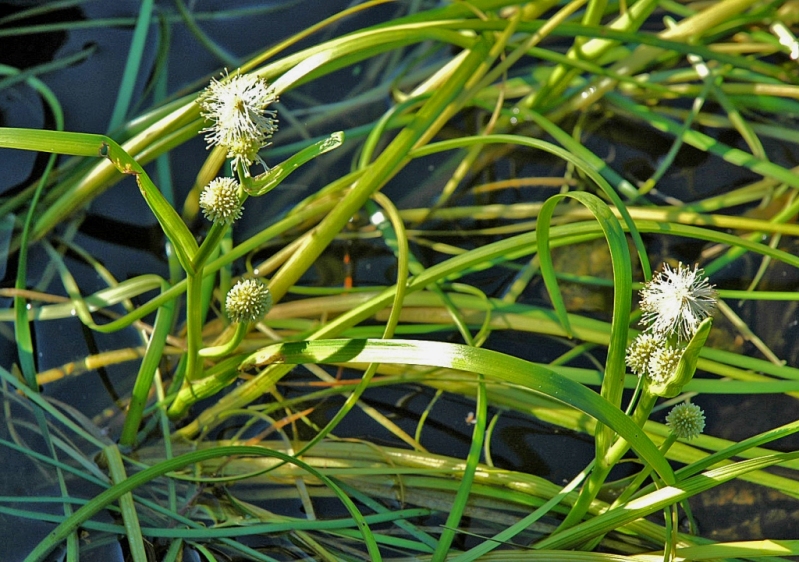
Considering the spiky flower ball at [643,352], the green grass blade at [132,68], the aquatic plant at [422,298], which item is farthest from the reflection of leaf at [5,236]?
the spiky flower ball at [643,352]

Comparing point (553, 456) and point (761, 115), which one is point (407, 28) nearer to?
point (553, 456)

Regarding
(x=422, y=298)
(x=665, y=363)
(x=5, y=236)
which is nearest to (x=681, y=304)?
(x=665, y=363)

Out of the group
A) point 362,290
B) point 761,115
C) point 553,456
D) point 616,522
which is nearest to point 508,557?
point 616,522

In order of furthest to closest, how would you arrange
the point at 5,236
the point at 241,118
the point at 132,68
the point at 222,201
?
the point at 132,68 → the point at 5,236 → the point at 222,201 → the point at 241,118

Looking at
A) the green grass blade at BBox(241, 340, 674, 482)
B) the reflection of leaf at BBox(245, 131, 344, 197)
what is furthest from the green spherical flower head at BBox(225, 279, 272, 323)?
the reflection of leaf at BBox(245, 131, 344, 197)

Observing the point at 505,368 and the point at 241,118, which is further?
the point at 505,368

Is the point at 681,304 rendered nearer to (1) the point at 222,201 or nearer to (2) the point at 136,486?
(1) the point at 222,201

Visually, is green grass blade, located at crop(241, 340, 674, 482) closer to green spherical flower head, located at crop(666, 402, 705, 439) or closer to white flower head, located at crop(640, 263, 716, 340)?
green spherical flower head, located at crop(666, 402, 705, 439)

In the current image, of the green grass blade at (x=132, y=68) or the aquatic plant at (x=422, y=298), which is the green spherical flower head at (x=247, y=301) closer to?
the aquatic plant at (x=422, y=298)
